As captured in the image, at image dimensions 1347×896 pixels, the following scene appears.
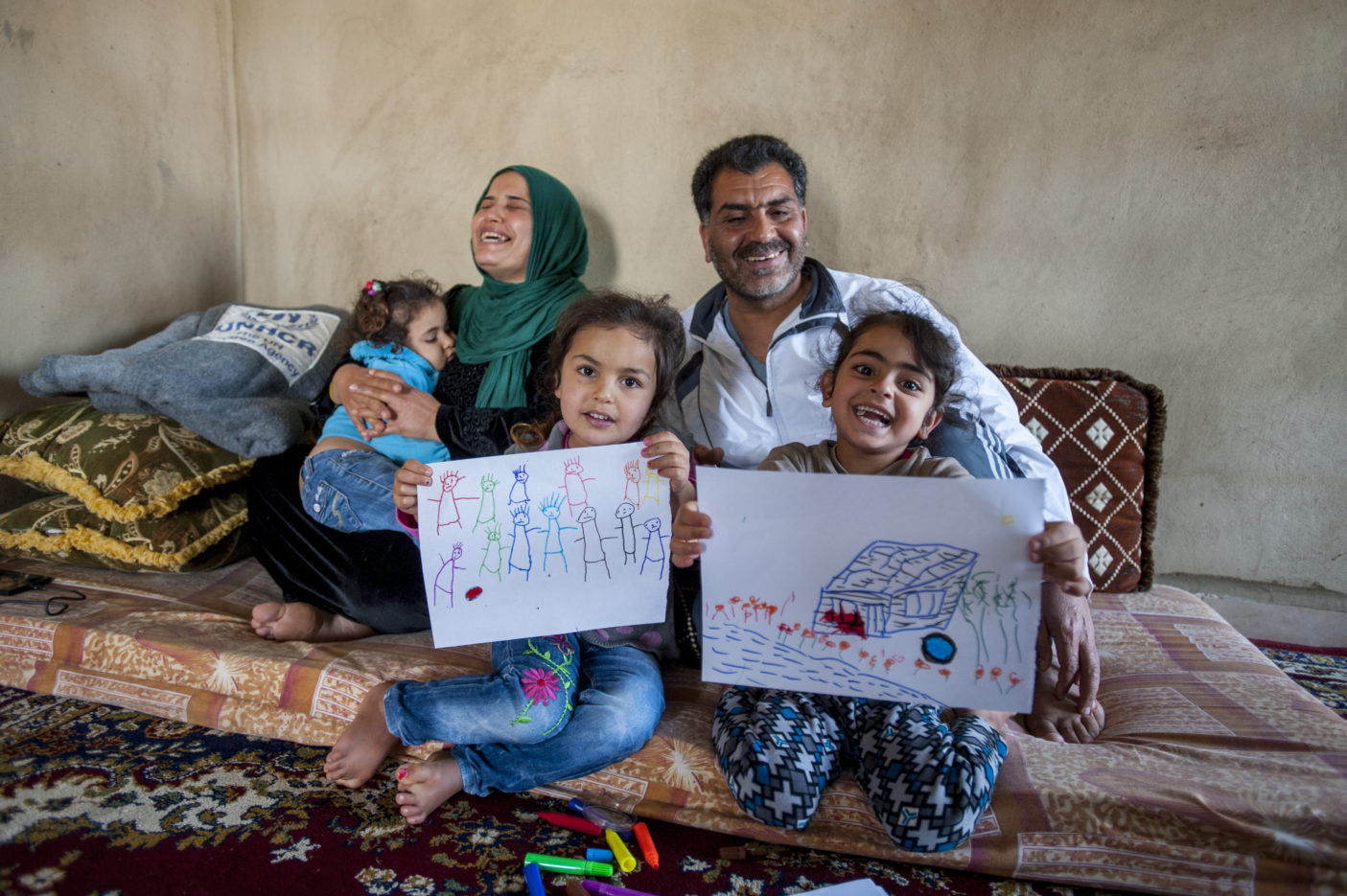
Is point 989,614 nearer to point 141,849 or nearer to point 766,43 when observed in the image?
point 141,849

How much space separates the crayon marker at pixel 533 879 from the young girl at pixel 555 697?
19 cm

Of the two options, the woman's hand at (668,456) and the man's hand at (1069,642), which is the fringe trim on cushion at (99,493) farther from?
the man's hand at (1069,642)

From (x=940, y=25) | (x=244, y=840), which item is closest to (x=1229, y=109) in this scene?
(x=940, y=25)

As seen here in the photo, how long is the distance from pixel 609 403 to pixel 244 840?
918mm

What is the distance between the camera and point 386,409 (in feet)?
6.03

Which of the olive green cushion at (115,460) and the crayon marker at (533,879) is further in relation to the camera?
the olive green cushion at (115,460)

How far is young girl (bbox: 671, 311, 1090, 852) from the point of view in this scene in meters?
1.08

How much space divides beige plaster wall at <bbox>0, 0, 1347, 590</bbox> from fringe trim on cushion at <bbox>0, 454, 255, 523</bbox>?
0.46m

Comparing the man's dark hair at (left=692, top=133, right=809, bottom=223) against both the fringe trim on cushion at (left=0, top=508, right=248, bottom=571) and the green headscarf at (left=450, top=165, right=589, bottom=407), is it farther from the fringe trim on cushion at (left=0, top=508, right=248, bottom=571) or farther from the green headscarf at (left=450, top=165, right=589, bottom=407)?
the fringe trim on cushion at (left=0, top=508, right=248, bottom=571)

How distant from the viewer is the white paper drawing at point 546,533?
129 cm

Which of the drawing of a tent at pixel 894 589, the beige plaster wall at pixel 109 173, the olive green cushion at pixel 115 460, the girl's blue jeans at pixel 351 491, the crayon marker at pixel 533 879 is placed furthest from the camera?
the beige plaster wall at pixel 109 173

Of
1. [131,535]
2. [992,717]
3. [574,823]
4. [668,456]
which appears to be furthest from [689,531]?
[131,535]

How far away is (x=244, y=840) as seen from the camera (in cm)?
113

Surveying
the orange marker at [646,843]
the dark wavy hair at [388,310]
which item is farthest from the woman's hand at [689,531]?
the dark wavy hair at [388,310]
